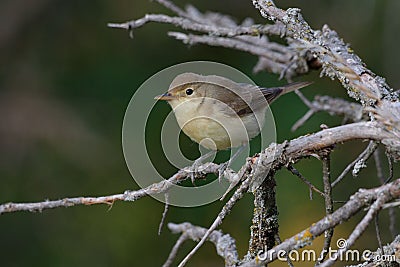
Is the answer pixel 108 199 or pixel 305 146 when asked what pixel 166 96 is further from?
pixel 305 146

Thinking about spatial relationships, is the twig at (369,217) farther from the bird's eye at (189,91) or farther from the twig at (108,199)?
the bird's eye at (189,91)

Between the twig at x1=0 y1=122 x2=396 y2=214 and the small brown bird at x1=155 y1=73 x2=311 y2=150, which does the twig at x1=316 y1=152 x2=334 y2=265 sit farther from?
the small brown bird at x1=155 y1=73 x2=311 y2=150

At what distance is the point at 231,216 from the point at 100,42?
1.75 m

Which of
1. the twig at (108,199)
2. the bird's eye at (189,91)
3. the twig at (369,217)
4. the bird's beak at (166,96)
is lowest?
the twig at (369,217)

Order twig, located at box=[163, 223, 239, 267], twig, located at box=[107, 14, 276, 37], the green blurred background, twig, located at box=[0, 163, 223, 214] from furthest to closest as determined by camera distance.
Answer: the green blurred background < twig, located at box=[107, 14, 276, 37] < twig, located at box=[163, 223, 239, 267] < twig, located at box=[0, 163, 223, 214]

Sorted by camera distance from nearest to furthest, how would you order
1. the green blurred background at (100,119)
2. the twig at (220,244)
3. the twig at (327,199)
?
the twig at (327,199)
the twig at (220,244)
the green blurred background at (100,119)

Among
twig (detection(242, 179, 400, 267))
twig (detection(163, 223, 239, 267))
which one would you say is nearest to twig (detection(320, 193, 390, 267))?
twig (detection(242, 179, 400, 267))

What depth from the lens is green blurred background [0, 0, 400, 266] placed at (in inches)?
160

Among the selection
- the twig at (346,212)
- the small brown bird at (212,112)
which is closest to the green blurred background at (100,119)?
the small brown bird at (212,112)

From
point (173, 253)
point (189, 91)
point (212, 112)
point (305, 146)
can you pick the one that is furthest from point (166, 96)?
point (305, 146)

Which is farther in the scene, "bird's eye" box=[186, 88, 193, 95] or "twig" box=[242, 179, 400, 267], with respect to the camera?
"bird's eye" box=[186, 88, 193, 95]

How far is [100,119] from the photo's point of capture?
4.91m

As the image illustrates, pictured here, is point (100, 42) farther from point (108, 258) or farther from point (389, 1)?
point (389, 1)

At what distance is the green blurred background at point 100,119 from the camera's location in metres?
4.07
